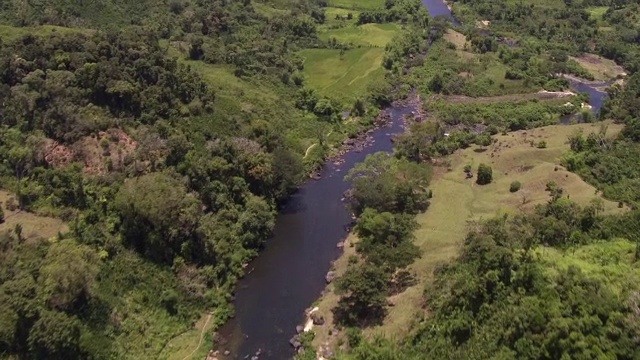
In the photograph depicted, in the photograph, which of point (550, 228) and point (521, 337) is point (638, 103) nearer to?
point (550, 228)

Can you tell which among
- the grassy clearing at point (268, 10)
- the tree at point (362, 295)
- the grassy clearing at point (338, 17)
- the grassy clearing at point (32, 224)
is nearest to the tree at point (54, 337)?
the grassy clearing at point (32, 224)

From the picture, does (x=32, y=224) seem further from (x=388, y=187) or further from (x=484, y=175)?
(x=484, y=175)

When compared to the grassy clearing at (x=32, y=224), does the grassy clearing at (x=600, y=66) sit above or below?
below

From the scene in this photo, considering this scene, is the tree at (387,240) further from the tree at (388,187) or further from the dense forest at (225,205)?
the tree at (388,187)

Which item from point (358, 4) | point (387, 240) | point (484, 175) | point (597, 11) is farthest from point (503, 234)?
point (597, 11)

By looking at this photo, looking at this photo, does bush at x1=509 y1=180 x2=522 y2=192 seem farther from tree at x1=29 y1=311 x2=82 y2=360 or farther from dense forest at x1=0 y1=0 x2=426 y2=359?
tree at x1=29 y1=311 x2=82 y2=360

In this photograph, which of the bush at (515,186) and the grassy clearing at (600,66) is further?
the grassy clearing at (600,66)

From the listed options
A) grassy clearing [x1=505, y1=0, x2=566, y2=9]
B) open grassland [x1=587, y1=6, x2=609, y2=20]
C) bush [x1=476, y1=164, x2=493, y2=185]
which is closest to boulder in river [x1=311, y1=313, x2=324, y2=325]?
bush [x1=476, y1=164, x2=493, y2=185]
